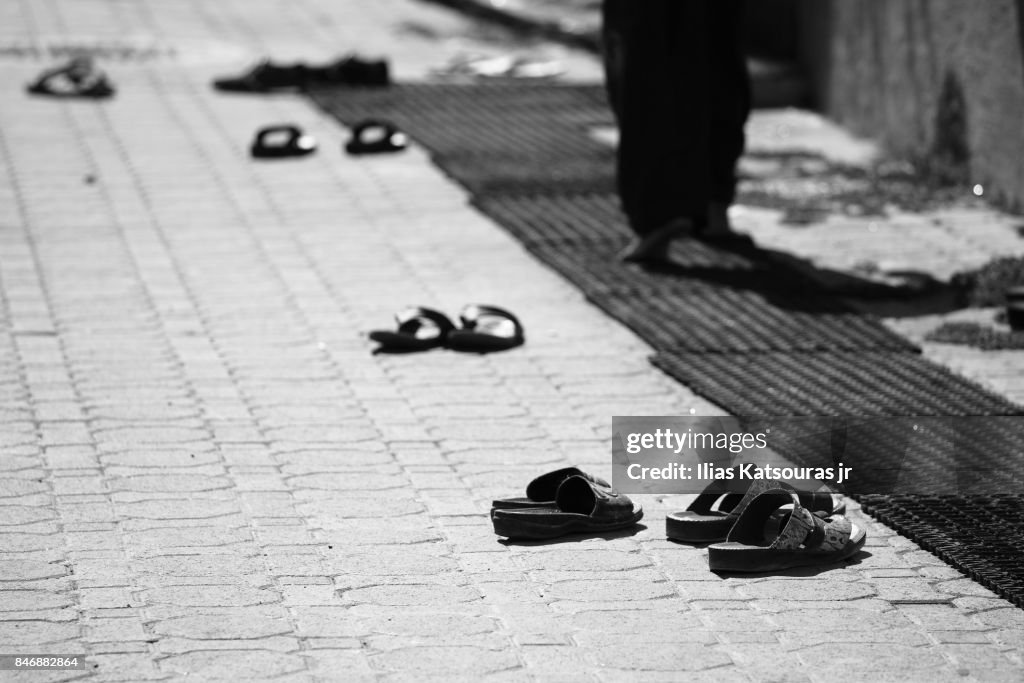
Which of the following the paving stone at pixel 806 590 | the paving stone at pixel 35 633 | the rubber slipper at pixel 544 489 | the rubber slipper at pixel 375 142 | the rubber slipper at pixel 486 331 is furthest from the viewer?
the rubber slipper at pixel 375 142

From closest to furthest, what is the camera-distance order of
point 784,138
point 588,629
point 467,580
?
point 588,629
point 467,580
point 784,138

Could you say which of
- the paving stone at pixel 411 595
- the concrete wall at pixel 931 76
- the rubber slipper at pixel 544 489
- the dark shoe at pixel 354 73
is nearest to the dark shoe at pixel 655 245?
the concrete wall at pixel 931 76

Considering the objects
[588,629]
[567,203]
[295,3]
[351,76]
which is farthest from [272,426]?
[295,3]

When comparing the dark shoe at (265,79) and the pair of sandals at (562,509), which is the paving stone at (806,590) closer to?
the pair of sandals at (562,509)

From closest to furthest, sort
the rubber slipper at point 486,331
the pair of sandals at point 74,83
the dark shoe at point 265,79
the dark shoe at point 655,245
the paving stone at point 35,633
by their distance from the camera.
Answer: the paving stone at point 35,633 → the rubber slipper at point 486,331 → the dark shoe at point 655,245 → the pair of sandals at point 74,83 → the dark shoe at point 265,79

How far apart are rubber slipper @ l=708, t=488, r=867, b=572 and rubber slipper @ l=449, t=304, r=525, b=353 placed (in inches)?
85.0

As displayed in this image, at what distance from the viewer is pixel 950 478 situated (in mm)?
5344

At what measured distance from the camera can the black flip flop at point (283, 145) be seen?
10.2 m

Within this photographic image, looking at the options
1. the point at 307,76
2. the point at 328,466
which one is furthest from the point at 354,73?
the point at 328,466

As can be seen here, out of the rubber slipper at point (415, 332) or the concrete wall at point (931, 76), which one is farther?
the concrete wall at point (931, 76)

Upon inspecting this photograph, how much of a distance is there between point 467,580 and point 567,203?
507 centimetres

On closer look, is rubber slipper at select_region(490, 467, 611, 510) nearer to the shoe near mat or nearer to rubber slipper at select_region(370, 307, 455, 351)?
rubber slipper at select_region(370, 307, 455, 351)

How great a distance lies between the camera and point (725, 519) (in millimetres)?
4836

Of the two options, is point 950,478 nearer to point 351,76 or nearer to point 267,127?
point 267,127
